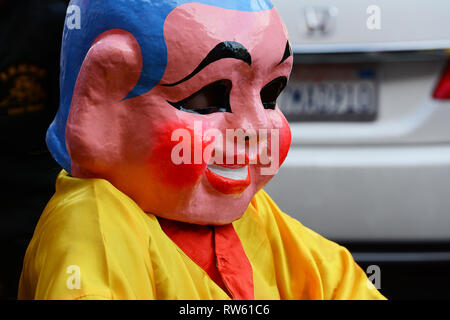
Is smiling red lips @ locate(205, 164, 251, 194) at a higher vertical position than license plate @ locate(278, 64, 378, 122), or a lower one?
lower

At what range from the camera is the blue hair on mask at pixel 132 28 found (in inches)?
57.6

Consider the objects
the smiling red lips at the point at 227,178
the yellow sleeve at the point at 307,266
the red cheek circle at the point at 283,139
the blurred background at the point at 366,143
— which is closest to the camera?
the smiling red lips at the point at 227,178

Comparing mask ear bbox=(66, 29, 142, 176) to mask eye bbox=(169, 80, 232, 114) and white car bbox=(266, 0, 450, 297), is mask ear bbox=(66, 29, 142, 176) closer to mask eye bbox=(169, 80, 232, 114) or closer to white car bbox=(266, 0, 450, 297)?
mask eye bbox=(169, 80, 232, 114)

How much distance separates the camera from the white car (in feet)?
8.07

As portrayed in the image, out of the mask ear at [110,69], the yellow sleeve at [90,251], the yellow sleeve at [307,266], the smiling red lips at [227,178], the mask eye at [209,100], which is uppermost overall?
the mask ear at [110,69]

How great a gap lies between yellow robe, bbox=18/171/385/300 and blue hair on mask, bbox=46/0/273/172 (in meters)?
0.19

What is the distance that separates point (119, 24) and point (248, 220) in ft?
2.10

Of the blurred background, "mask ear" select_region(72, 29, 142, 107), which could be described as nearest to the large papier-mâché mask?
"mask ear" select_region(72, 29, 142, 107)

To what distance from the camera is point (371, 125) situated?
2529 mm

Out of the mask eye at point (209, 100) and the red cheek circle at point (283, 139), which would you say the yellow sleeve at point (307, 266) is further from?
the mask eye at point (209, 100)

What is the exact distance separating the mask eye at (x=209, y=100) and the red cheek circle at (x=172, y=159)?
0.06m

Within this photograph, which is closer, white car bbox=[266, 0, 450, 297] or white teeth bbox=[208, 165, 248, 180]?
white teeth bbox=[208, 165, 248, 180]

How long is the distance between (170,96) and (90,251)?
0.37 m

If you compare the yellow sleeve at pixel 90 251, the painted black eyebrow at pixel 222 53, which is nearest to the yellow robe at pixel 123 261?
the yellow sleeve at pixel 90 251
